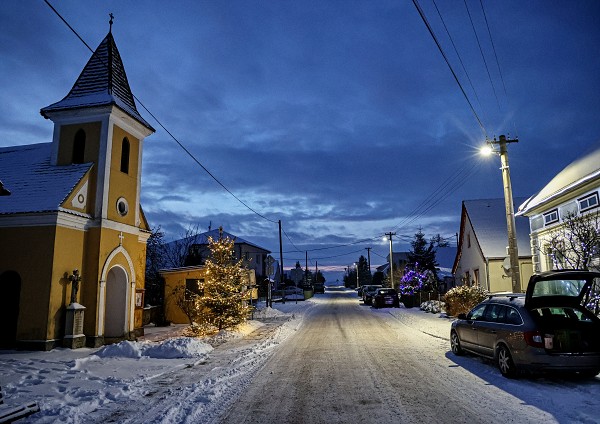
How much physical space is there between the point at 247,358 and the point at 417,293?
23728 millimetres

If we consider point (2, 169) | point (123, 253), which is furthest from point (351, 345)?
point (2, 169)

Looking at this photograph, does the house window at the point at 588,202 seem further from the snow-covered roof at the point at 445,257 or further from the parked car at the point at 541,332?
the snow-covered roof at the point at 445,257

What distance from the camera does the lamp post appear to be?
12.7 metres

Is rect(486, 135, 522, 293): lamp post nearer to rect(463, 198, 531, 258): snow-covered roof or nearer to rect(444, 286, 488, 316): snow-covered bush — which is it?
rect(444, 286, 488, 316): snow-covered bush

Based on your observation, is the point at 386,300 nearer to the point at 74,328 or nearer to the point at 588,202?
the point at 588,202

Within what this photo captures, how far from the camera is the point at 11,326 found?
545 inches

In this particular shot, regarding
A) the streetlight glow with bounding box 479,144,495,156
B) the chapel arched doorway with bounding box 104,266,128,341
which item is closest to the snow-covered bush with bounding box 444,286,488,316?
the streetlight glow with bounding box 479,144,495,156

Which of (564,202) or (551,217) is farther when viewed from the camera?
(551,217)

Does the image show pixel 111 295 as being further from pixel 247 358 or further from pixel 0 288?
pixel 247 358

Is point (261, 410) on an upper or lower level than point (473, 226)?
lower

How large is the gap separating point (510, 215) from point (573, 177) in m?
4.80

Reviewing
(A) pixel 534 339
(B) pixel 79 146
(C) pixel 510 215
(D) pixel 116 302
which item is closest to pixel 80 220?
(B) pixel 79 146

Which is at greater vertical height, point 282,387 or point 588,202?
point 588,202

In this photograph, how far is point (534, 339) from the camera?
7.62 meters
